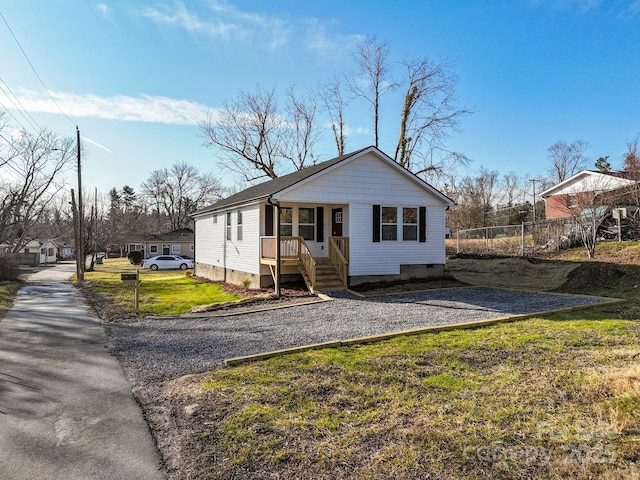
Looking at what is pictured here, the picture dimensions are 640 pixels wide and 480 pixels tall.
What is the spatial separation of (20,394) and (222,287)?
1179 centimetres

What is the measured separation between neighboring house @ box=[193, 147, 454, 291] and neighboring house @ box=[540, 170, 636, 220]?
929 cm

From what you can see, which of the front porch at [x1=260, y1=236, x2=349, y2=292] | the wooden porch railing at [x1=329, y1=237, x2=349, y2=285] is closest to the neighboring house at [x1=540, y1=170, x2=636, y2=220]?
the wooden porch railing at [x1=329, y1=237, x2=349, y2=285]

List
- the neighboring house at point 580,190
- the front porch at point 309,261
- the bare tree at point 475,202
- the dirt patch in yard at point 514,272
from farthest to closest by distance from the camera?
the bare tree at point 475,202
the neighboring house at point 580,190
the dirt patch in yard at point 514,272
the front porch at point 309,261

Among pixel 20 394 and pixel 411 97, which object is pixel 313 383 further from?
pixel 411 97

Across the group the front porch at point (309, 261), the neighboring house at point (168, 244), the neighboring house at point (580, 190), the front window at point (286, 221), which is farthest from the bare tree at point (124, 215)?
the neighboring house at point (580, 190)

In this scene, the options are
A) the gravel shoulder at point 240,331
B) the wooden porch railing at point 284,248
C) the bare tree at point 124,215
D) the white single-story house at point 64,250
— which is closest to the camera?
the gravel shoulder at point 240,331

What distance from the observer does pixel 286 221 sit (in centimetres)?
1519

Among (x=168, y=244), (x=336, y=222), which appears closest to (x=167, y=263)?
(x=168, y=244)

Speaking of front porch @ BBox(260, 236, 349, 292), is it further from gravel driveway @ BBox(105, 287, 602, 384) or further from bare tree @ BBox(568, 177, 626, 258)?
bare tree @ BBox(568, 177, 626, 258)

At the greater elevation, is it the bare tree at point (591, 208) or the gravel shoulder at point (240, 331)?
the bare tree at point (591, 208)

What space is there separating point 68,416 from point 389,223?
1224 cm

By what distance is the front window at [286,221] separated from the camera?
15107 mm

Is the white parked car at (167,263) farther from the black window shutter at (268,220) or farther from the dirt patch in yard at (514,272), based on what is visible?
the dirt patch in yard at (514,272)

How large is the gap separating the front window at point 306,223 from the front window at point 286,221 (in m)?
0.35
